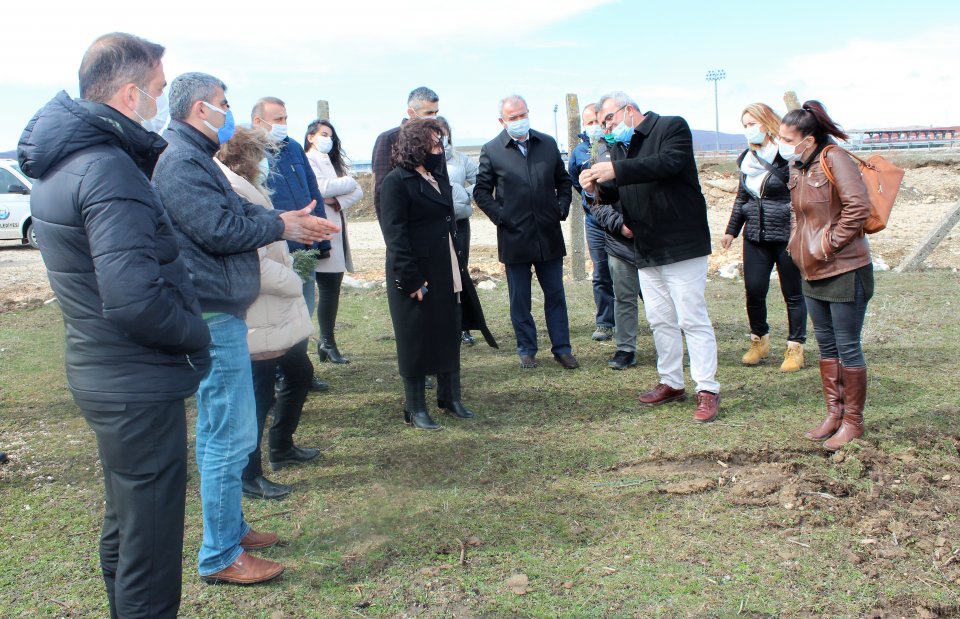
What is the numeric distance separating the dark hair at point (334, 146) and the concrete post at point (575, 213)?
14.1 ft

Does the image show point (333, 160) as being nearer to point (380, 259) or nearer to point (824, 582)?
point (824, 582)

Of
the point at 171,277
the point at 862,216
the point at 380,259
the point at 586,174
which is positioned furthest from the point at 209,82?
the point at 380,259

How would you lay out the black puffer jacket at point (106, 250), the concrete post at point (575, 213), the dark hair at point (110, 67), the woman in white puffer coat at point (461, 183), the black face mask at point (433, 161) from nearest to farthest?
the black puffer jacket at point (106, 250)
the dark hair at point (110, 67)
the black face mask at point (433, 161)
the woman in white puffer coat at point (461, 183)
the concrete post at point (575, 213)

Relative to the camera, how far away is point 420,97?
6.33 metres

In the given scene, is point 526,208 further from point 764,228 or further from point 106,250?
point 106,250

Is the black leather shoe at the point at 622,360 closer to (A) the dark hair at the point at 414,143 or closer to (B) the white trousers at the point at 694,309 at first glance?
(B) the white trousers at the point at 694,309

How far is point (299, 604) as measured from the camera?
319 cm

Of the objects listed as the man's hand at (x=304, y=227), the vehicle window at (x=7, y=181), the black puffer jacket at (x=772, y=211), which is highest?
the vehicle window at (x=7, y=181)

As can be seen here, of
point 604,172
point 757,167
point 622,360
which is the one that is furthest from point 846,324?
point 622,360

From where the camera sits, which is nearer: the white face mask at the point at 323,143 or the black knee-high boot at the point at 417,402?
the black knee-high boot at the point at 417,402

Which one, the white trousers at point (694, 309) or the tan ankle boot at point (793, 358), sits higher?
the white trousers at point (694, 309)

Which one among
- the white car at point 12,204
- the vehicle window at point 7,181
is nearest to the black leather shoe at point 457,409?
the white car at point 12,204

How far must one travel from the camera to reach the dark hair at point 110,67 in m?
2.49

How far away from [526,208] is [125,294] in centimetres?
447
